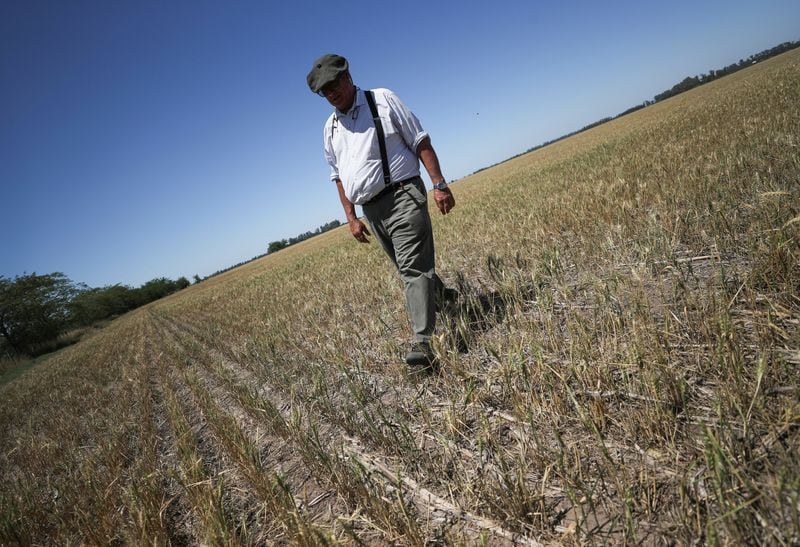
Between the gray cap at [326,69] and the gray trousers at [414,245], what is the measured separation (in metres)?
1.03

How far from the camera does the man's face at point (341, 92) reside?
2938 mm

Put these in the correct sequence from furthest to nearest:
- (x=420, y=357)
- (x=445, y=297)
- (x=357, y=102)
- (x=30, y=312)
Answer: (x=30, y=312) → (x=445, y=297) → (x=357, y=102) → (x=420, y=357)

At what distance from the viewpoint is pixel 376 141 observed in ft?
9.81

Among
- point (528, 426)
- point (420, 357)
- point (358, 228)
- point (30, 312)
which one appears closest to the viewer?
point (528, 426)

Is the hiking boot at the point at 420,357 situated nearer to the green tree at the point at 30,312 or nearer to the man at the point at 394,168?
the man at the point at 394,168

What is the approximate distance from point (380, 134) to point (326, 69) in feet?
2.26

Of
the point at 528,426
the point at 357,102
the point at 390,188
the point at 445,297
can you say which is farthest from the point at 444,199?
the point at 528,426

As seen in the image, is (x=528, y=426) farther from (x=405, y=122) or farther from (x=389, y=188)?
(x=405, y=122)

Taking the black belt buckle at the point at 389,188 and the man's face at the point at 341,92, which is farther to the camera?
the black belt buckle at the point at 389,188

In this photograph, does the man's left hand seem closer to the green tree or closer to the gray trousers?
the gray trousers

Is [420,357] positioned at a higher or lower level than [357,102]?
lower

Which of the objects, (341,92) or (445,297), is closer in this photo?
(341,92)

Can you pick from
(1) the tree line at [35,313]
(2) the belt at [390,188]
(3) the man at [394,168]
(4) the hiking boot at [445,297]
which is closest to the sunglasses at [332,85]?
(3) the man at [394,168]

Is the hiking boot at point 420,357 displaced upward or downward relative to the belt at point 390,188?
downward
